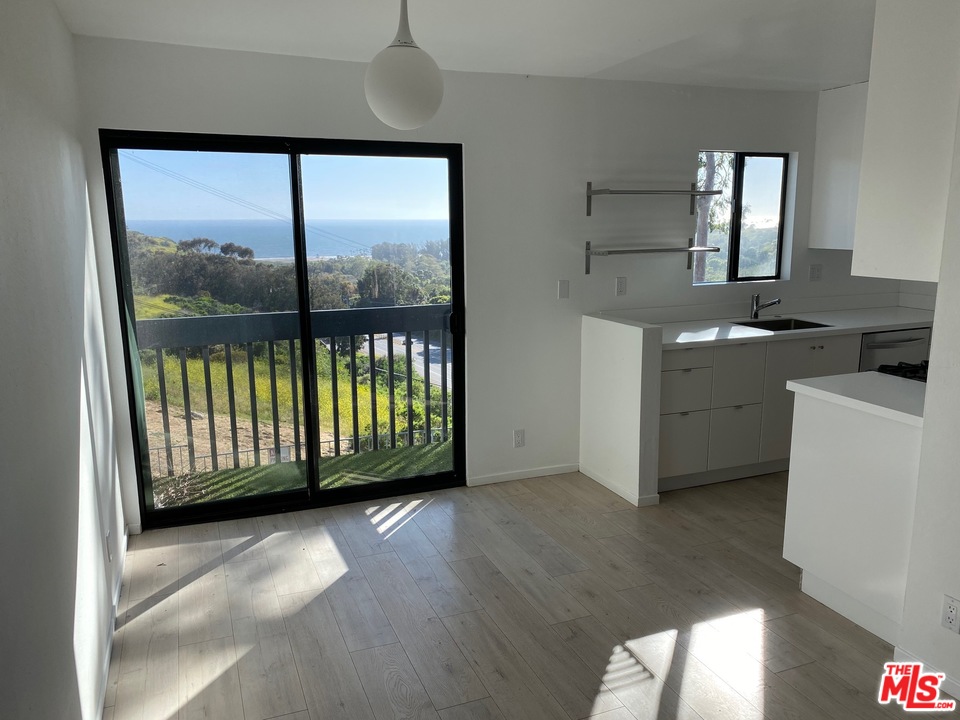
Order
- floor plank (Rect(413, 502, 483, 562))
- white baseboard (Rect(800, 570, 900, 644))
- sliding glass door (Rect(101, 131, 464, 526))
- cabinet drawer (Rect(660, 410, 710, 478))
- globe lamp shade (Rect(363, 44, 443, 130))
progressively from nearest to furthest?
globe lamp shade (Rect(363, 44, 443, 130))
white baseboard (Rect(800, 570, 900, 644))
floor plank (Rect(413, 502, 483, 562))
sliding glass door (Rect(101, 131, 464, 526))
cabinet drawer (Rect(660, 410, 710, 478))

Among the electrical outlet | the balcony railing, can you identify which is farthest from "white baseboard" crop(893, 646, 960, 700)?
the balcony railing

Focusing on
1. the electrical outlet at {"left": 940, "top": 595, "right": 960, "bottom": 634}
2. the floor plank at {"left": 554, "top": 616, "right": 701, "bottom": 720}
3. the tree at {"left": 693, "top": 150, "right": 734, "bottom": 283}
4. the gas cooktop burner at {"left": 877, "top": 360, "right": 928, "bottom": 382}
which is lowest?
the floor plank at {"left": 554, "top": 616, "right": 701, "bottom": 720}

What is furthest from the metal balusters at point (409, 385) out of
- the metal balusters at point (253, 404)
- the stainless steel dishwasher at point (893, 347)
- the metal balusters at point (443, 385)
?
the stainless steel dishwasher at point (893, 347)

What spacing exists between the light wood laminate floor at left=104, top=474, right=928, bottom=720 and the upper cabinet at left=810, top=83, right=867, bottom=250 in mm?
2030

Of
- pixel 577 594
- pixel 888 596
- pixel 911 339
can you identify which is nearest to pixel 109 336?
pixel 577 594

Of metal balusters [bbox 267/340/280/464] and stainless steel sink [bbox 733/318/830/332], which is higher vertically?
stainless steel sink [bbox 733/318/830/332]

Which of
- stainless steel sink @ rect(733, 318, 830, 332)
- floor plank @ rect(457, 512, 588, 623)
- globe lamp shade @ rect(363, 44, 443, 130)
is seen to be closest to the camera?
globe lamp shade @ rect(363, 44, 443, 130)

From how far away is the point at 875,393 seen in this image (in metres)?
2.78

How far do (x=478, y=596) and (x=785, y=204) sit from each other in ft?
11.9

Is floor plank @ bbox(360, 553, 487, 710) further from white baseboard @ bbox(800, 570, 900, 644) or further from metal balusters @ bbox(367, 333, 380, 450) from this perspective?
white baseboard @ bbox(800, 570, 900, 644)

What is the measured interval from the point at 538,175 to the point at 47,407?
295 centimetres

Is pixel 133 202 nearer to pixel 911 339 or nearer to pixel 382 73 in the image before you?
pixel 382 73

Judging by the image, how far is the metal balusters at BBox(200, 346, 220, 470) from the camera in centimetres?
377

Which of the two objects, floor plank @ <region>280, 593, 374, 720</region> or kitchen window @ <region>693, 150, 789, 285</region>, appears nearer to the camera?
floor plank @ <region>280, 593, 374, 720</region>
